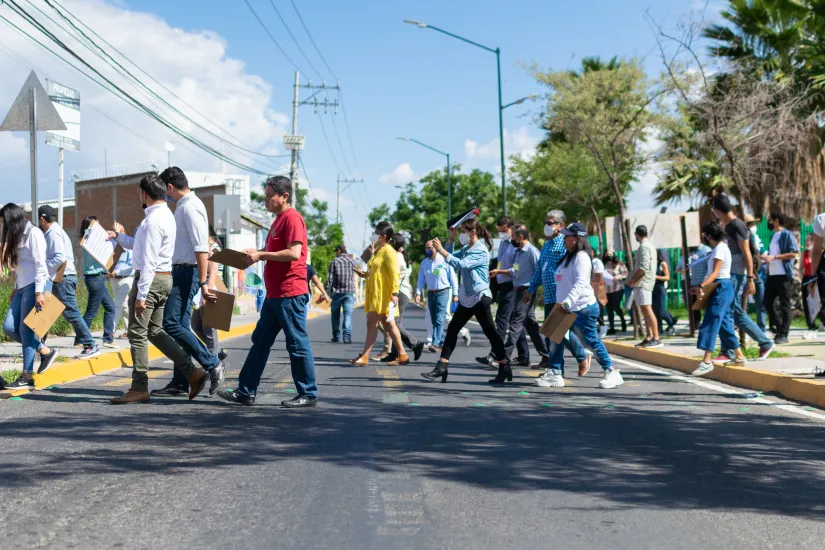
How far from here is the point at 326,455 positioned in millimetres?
5629

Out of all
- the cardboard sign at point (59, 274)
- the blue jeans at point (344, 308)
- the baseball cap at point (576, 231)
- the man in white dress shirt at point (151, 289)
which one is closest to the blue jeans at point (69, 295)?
the cardboard sign at point (59, 274)

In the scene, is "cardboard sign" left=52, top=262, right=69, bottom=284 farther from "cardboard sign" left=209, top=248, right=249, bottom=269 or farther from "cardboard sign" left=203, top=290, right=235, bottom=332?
"cardboard sign" left=209, top=248, right=249, bottom=269

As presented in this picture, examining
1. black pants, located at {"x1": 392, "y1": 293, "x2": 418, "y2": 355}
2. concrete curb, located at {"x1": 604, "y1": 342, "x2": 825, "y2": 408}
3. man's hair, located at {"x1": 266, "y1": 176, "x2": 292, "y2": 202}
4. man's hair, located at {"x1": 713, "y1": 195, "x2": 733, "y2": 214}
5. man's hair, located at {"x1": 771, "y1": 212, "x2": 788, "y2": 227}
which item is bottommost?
concrete curb, located at {"x1": 604, "y1": 342, "x2": 825, "y2": 408}

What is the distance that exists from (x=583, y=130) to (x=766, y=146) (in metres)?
4.38

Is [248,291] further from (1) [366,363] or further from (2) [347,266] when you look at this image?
(1) [366,363]

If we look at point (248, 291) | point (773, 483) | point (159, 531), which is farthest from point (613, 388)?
point (248, 291)

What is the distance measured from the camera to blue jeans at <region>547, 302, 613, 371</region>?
30.8ft

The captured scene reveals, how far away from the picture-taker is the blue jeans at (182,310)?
7.72 m

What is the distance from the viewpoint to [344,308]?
1759 cm

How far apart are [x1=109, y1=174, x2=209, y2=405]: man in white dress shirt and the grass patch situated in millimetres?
1724

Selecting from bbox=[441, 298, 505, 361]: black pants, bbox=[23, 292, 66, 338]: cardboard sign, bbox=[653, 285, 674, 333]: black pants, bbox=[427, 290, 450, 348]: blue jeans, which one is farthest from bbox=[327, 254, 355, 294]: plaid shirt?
bbox=[23, 292, 66, 338]: cardboard sign

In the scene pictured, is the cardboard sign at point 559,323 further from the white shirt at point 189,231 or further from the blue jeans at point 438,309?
the blue jeans at point 438,309

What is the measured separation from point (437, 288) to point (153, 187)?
722 centimetres

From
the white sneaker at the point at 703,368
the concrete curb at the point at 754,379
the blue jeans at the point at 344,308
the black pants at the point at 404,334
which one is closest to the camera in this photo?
the concrete curb at the point at 754,379
